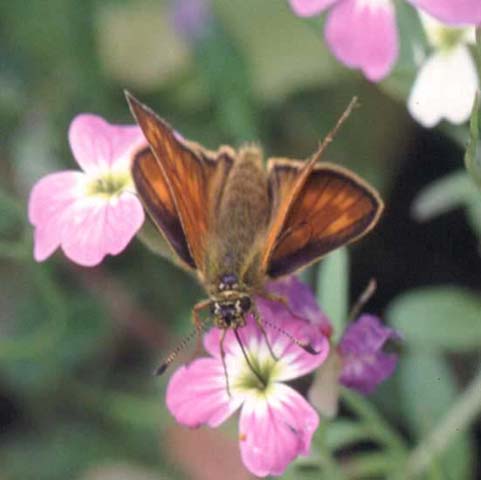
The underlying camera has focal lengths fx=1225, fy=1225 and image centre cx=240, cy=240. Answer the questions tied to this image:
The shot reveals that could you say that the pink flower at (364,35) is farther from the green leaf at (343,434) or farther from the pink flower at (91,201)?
the green leaf at (343,434)

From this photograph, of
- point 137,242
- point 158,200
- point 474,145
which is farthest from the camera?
point 137,242

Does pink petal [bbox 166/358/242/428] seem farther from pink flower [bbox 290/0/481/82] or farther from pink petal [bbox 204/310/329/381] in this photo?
pink flower [bbox 290/0/481/82]

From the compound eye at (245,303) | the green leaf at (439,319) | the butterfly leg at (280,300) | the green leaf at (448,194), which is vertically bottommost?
the green leaf at (439,319)

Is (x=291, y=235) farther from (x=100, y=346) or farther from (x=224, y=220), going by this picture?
(x=100, y=346)

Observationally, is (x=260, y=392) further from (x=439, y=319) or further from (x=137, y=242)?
(x=137, y=242)

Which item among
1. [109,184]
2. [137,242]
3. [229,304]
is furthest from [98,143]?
[137,242]

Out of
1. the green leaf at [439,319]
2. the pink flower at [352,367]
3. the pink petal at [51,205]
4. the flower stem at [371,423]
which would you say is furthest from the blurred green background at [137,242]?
the pink flower at [352,367]

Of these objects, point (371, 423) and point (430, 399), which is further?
point (430, 399)
